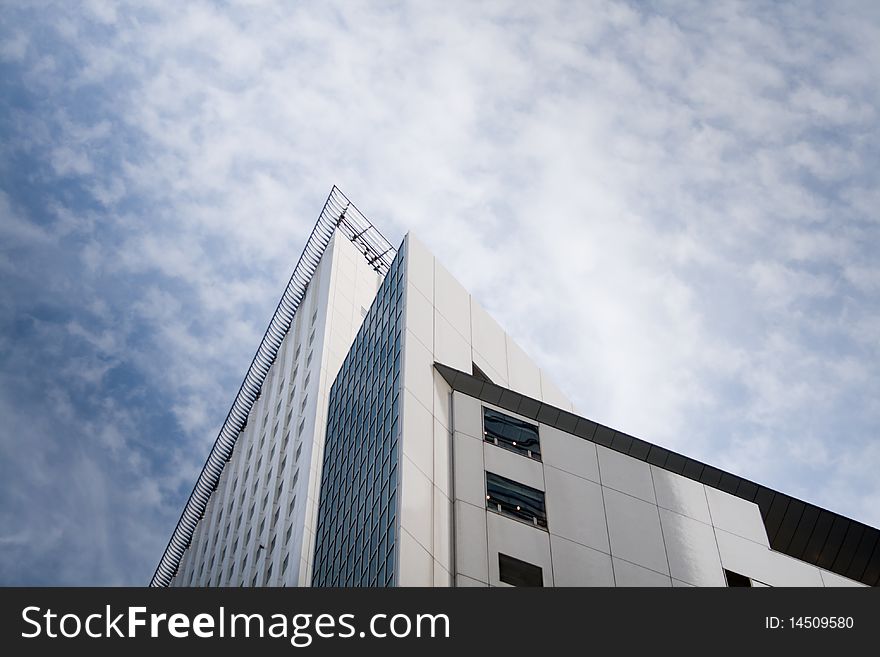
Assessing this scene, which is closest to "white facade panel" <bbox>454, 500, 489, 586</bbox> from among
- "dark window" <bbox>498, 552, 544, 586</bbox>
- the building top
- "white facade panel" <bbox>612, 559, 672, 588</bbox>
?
"dark window" <bbox>498, 552, 544, 586</bbox>

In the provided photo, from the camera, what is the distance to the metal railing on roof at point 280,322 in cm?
9000

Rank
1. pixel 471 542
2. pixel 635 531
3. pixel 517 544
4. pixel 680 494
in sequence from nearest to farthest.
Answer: pixel 471 542
pixel 517 544
pixel 635 531
pixel 680 494

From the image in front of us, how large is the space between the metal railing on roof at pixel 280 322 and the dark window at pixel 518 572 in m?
49.0

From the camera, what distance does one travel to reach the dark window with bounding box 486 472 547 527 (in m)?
40.5

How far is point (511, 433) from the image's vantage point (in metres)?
44.5

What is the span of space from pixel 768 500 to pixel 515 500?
564 inches

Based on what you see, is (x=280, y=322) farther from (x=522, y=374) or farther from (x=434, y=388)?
(x=434, y=388)

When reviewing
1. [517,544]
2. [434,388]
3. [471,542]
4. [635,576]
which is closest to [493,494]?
[517,544]

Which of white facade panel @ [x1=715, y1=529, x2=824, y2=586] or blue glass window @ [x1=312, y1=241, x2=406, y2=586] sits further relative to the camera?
white facade panel @ [x1=715, y1=529, x2=824, y2=586]

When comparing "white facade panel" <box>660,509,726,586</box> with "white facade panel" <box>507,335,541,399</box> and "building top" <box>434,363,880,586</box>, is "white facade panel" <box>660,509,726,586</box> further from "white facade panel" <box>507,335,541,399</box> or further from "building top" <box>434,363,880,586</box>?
"white facade panel" <box>507,335,541,399</box>

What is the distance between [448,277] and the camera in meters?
53.0

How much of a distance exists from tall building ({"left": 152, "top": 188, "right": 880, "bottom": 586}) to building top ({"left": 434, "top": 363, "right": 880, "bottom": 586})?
0.21 feet
